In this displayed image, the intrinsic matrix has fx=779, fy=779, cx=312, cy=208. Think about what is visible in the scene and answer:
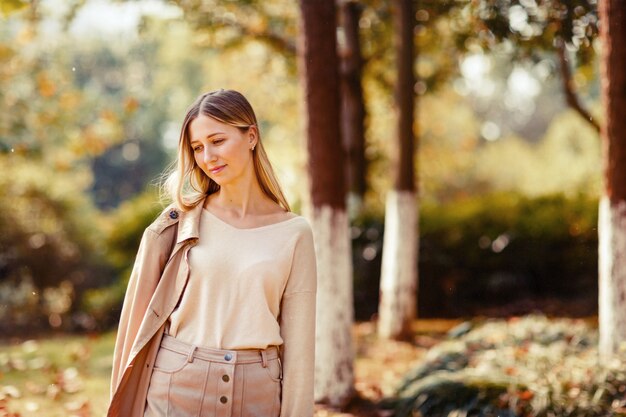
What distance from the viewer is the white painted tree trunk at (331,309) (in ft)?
21.3

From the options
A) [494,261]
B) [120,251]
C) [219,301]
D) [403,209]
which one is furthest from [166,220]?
[120,251]

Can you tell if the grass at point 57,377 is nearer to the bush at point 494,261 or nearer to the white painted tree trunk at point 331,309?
the white painted tree trunk at point 331,309

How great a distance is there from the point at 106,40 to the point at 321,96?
47104 millimetres

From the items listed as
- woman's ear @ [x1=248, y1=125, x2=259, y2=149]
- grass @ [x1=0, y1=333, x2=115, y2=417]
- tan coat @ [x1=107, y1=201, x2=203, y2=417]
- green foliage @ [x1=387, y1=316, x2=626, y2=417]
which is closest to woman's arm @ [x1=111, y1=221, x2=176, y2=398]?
tan coat @ [x1=107, y1=201, x2=203, y2=417]

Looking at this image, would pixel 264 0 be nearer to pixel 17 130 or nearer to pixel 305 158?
pixel 17 130

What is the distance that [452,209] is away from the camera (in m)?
13.1

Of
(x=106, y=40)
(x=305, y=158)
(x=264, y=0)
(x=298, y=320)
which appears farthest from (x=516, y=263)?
(x=106, y=40)

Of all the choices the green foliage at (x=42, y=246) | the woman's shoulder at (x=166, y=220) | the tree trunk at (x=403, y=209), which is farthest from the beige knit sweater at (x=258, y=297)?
the green foliage at (x=42, y=246)

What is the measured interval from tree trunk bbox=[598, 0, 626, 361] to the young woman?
382cm

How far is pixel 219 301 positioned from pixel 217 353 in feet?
0.66

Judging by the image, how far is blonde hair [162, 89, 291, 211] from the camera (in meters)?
3.09

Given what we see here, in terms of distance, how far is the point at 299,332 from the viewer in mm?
3094

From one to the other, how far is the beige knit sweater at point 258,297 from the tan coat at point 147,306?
49 millimetres

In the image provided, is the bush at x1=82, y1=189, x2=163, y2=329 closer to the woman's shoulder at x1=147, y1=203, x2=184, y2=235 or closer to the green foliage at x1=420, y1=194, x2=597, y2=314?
the green foliage at x1=420, y1=194, x2=597, y2=314
